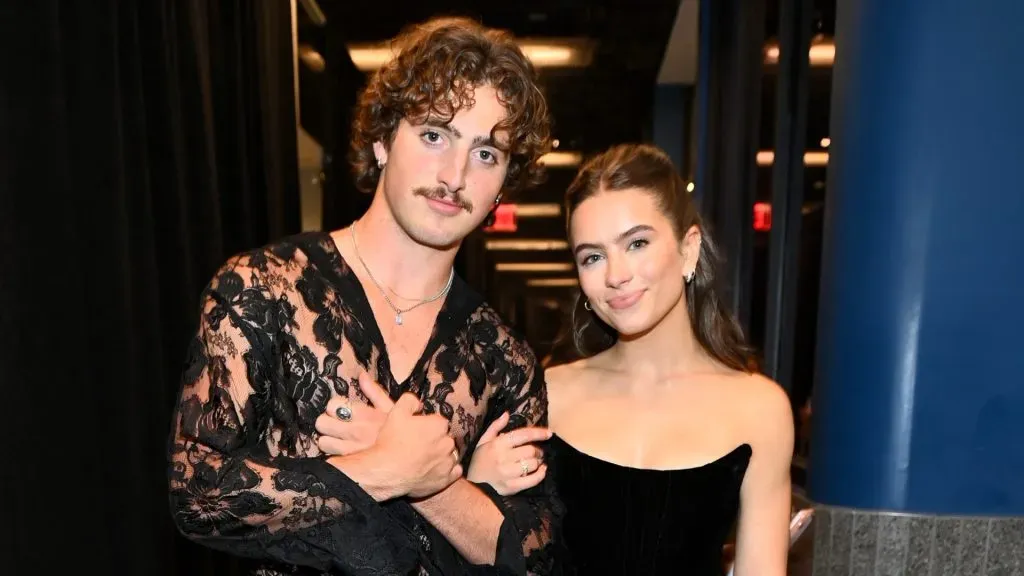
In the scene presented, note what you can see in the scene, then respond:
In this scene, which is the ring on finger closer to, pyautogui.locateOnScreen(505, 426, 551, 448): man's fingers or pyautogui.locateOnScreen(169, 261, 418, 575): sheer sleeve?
pyautogui.locateOnScreen(169, 261, 418, 575): sheer sleeve

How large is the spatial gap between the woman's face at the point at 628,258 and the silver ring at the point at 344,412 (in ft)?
2.08

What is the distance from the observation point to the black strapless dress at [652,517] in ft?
6.13

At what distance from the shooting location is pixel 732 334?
2.10m

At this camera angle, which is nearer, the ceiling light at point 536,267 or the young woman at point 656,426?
the young woman at point 656,426

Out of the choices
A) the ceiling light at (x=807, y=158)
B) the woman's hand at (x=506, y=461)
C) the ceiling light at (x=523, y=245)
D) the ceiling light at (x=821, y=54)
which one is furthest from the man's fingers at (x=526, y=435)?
the ceiling light at (x=523, y=245)

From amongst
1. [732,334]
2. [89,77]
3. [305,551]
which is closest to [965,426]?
[732,334]

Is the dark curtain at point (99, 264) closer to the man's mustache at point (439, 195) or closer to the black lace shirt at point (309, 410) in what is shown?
the black lace shirt at point (309, 410)

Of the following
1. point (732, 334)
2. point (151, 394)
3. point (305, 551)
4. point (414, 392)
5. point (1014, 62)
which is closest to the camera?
point (305, 551)

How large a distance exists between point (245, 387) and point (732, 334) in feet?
3.97

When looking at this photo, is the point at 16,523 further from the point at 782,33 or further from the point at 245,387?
the point at 782,33

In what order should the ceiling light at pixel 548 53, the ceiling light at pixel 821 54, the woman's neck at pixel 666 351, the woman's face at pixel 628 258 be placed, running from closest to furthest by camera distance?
the woman's face at pixel 628 258, the woman's neck at pixel 666 351, the ceiling light at pixel 821 54, the ceiling light at pixel 548 53

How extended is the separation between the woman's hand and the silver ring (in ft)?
1.08

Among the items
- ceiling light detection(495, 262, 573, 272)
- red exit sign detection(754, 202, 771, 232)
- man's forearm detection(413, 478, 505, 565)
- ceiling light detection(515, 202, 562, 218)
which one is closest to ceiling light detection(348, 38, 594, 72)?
ceiling light detection(515, 202, 562, 218)

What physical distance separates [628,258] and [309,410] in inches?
30.1
